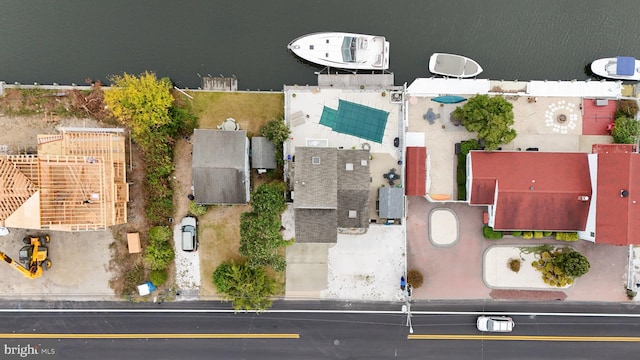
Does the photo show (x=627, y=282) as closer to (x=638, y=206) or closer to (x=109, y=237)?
(x=638, y=206)

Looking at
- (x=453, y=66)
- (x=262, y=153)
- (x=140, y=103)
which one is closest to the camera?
(x=140, y=103)

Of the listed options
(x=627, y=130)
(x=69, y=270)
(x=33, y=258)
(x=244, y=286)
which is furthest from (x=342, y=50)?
(x=33, y=258)

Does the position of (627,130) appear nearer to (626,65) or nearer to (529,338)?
(626,65)

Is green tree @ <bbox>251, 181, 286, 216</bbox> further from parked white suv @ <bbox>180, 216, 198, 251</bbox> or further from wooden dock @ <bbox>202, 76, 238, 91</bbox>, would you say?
wooden dock @ <bbox>202, 76, 238, 91</bbox>

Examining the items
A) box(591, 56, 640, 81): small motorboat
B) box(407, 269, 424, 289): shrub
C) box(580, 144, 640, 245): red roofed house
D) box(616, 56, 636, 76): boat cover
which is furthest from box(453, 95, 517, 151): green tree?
box(407, 269, 424, 289): shrub

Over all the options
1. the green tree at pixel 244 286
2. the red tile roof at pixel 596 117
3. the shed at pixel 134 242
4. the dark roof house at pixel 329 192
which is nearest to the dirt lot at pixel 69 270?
the shed at pixel 134 242

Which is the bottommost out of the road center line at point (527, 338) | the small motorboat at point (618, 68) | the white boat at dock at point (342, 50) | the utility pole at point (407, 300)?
the road center line at point (527, 338)

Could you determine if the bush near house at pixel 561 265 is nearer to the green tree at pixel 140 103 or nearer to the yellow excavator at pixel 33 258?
the green tree at pixel 140 103
